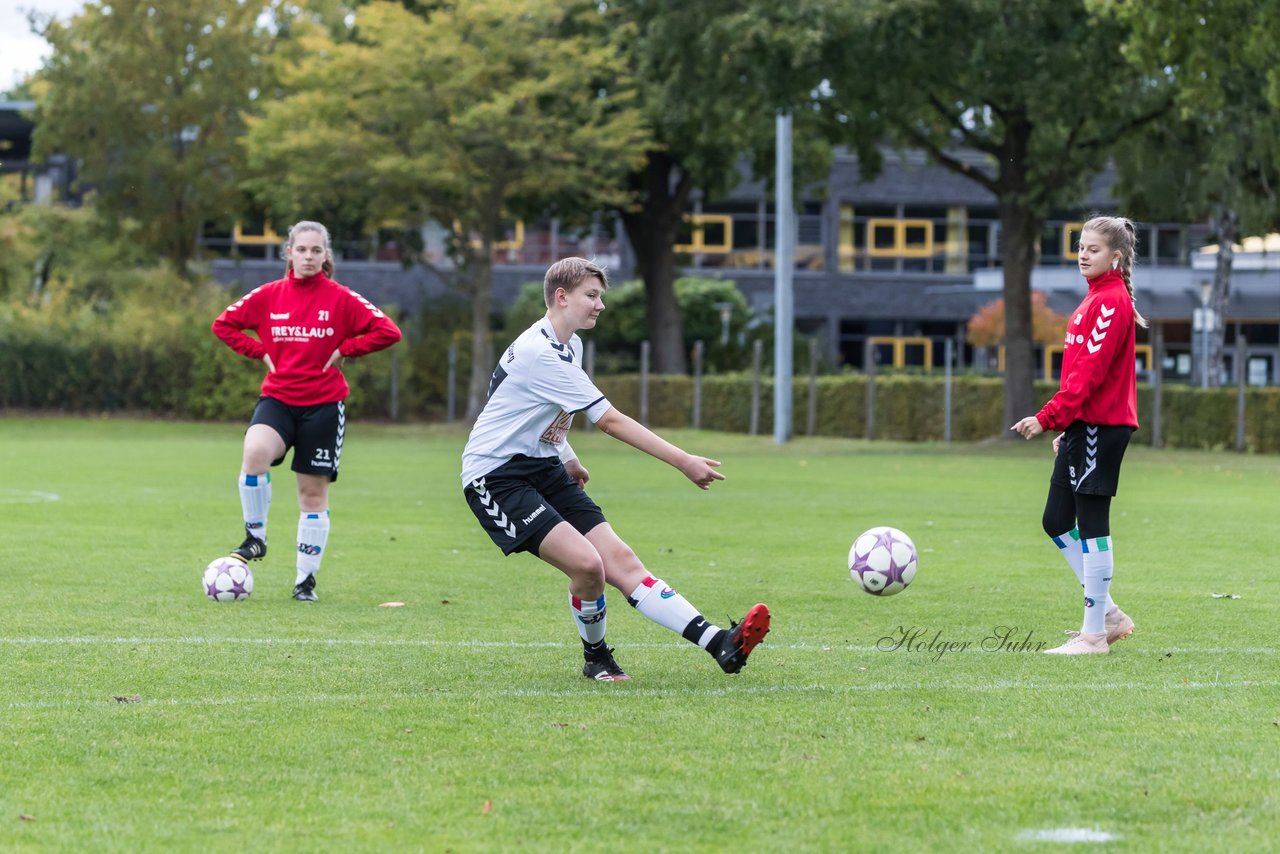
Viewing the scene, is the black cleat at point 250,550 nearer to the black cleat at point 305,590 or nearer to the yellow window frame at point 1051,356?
the black cleat at point 305,590

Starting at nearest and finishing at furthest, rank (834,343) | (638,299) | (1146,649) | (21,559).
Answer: (1146,649)
(21,559)
(638,299)
(834,343)

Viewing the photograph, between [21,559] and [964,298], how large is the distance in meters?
55.1

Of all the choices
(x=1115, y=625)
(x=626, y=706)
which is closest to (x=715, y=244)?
(x=1115, y=625)

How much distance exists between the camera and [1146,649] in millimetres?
8250

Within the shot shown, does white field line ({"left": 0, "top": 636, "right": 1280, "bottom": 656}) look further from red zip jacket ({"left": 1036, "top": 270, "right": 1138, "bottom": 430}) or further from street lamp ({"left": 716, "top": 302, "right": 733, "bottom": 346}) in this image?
street lamp ({"left": 716, "top": 302, "right": 733, "bottom": 346})

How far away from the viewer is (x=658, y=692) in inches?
275

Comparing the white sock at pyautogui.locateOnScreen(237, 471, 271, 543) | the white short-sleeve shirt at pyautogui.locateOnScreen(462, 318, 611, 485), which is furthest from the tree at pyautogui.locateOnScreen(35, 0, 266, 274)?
the white short-sleeve shirt at pyautogui.locateOnScreen(462, 318, 611, 485)

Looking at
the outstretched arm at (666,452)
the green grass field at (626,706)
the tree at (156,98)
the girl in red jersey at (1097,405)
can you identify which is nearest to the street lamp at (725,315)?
the tree at (156,98)

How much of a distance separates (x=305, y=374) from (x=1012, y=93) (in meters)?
22.8

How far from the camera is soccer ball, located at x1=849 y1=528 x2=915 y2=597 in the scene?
852 centimetres

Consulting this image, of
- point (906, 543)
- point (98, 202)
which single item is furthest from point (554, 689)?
point (98, 202)

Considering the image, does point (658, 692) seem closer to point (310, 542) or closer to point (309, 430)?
point (310, 542)

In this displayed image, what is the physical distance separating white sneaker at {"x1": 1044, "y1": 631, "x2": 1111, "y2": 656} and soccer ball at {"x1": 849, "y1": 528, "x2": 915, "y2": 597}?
30.1 inches

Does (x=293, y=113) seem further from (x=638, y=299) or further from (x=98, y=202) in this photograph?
(x=638, y=299)
